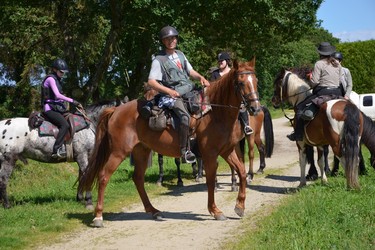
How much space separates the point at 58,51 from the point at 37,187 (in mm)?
12734

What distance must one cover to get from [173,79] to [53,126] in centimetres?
309

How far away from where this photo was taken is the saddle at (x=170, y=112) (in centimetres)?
855

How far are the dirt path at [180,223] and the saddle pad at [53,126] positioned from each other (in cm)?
196

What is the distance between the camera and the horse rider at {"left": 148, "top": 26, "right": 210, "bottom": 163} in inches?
329

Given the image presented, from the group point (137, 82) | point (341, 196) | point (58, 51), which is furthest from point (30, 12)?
point (341, 196)

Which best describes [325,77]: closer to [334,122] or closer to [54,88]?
[334,122]

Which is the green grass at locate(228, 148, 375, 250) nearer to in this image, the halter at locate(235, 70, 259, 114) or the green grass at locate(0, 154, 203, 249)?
the halter at locate(235, 70, 259, 114)

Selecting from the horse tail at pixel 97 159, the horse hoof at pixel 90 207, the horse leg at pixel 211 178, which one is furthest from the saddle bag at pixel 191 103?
the horse hoof at pixel 90 207

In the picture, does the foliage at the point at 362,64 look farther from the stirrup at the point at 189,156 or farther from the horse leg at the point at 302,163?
the stirrup at the point at 189,156

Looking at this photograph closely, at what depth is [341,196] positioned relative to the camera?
873cm

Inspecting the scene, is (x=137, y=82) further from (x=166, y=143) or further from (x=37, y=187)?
(x=166, y=143)

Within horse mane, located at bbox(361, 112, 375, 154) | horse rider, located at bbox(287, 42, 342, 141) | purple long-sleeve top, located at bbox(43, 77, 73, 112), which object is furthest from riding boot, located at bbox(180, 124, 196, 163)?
horse mane, located at bbox(361, 112, 375, 154)

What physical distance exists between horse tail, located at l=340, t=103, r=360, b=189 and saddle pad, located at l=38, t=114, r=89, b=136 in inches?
206

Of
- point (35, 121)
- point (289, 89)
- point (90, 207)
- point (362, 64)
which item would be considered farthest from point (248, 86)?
point (362, 64)
